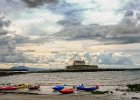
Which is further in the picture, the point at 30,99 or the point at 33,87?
the point at 33,87

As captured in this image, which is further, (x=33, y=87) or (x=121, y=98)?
(x=33, y=87)

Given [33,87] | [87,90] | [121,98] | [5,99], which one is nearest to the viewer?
[5,99]

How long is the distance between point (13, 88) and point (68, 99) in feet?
86.0

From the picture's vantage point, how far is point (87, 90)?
241ft

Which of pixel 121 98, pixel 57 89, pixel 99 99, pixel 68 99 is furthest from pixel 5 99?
pixel 57 89

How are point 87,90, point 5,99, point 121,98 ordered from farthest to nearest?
point 87,90, point 121,98, point 5,99

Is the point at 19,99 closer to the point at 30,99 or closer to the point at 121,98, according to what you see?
the point at 30,99

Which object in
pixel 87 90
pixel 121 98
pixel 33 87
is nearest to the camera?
pixel 121 98

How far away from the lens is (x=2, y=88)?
3014 inches

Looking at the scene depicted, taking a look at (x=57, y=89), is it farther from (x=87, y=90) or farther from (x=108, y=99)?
(x=108, y=99)

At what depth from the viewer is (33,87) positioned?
79.6 m

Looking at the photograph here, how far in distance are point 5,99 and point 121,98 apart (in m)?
19.1

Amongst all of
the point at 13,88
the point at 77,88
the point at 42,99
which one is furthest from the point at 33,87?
the point at 42,99

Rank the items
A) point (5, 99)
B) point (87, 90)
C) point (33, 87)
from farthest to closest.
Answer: point (33, 87) < point (87, 90) < point (5, 99)
